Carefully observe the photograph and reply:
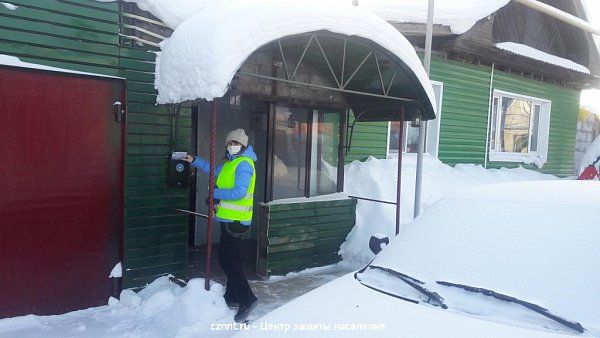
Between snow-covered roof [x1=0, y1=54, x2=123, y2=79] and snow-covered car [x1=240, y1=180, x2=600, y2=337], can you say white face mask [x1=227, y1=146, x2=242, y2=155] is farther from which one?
snow-covered car [x1=240, y1=180, x2=600, y2=337]

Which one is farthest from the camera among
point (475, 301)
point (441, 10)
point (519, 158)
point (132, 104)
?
point (519, 158)

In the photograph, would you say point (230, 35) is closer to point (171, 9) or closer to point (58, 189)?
point (171, 9)

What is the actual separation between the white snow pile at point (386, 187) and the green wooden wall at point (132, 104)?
8.02 feet

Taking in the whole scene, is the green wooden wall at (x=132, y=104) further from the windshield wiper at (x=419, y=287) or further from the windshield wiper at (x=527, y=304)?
the windshield wiper at (x=527, y=304)

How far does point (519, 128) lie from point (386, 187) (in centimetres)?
595

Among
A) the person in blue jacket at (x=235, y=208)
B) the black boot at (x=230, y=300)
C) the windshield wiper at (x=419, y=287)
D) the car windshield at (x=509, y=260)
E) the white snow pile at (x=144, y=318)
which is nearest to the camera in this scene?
the car windshield at (x=509, y=260)

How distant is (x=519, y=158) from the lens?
11.7 meters

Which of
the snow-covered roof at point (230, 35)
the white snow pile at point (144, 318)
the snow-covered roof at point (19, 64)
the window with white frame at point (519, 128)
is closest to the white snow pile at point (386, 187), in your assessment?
the window with white frame at point (519, 128)

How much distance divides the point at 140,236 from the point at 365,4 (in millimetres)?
5948

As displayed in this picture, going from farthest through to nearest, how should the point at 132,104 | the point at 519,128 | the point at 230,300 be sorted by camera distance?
the point at 519,128, the point at 132,104, the point at 230,300

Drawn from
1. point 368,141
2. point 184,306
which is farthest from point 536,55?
point 184,306

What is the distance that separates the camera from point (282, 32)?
A: 13.9 feet

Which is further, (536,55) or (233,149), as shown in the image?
(536,55)

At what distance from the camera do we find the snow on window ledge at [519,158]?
11.0 m
